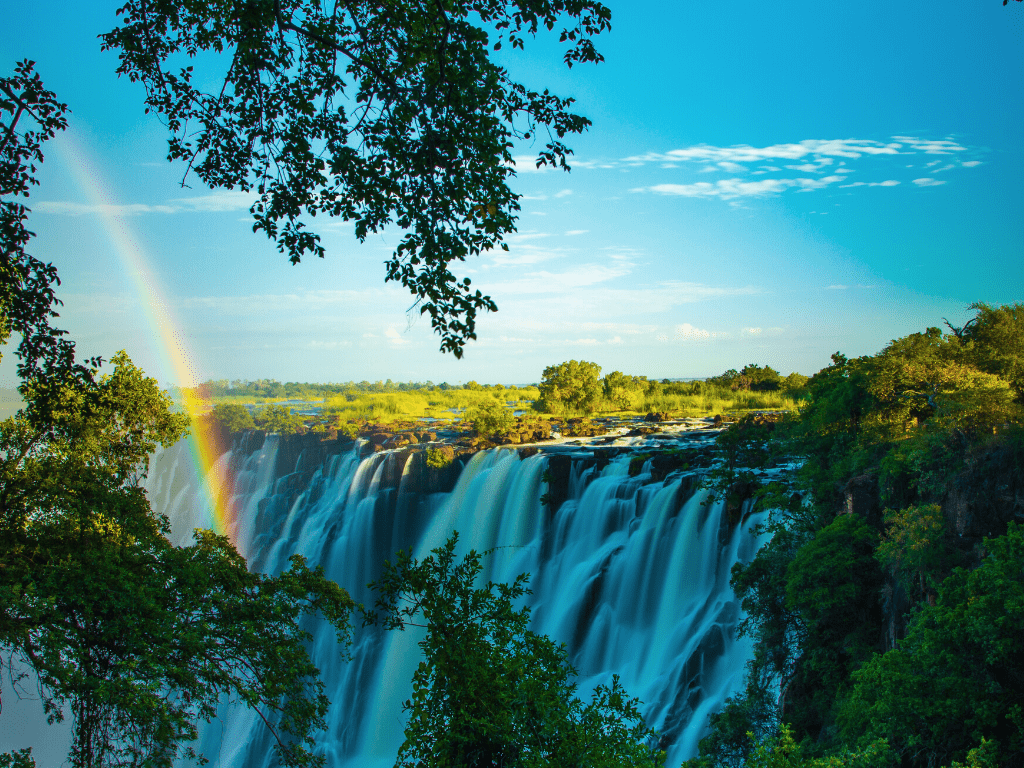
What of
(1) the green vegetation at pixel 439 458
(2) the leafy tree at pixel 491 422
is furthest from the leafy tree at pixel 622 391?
(1) the green vegetation at pixel 439 458

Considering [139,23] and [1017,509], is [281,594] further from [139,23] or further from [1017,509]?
[1017,509]

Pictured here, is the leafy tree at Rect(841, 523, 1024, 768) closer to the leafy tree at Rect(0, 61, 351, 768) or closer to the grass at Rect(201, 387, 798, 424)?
the leafy tree at Rect(0, 61, 351, 768)

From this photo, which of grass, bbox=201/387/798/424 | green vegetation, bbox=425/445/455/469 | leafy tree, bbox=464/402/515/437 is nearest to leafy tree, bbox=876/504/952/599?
grass, bbox=201/387/798/424

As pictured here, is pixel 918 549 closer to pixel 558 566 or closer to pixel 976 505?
pixel 976 505

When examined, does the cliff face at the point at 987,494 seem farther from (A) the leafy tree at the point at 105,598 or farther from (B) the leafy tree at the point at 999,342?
(A) the leafy tree at the point at 105,598

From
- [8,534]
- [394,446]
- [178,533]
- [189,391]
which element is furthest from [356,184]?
[189,391]

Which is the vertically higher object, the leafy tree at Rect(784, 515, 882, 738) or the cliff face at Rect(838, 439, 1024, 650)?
the cliff face at Rect(838, 439, 1024, 650)
